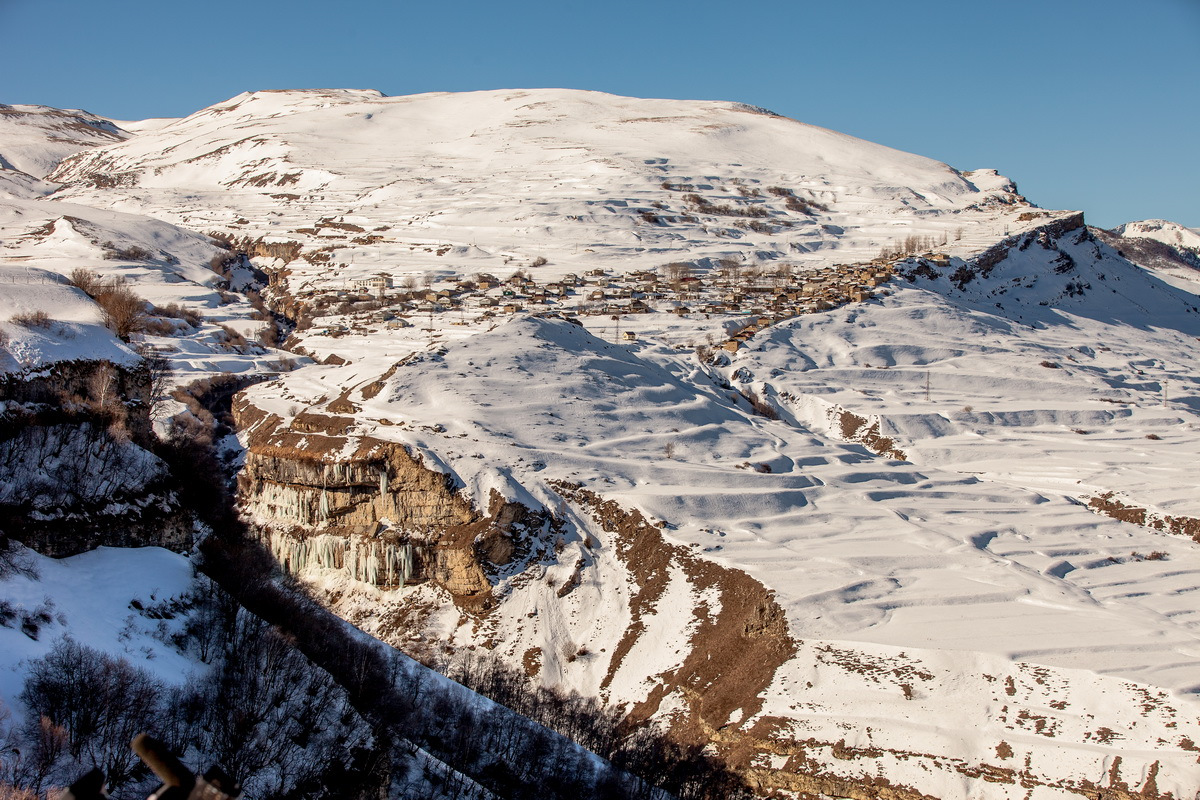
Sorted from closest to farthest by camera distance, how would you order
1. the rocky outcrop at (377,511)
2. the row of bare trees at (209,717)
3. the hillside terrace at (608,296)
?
the row of bare trees at (209,717) < the rocky outcrop at (377,511) < the hillside terrace at (608,296)

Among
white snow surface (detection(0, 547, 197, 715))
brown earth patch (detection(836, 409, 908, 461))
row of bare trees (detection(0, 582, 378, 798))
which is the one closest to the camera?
row of bare trees (detection(0, 582, 378, 798))

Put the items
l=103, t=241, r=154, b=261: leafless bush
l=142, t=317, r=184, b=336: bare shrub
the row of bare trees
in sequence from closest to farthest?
the row of bare trees, l=142, t=317, r=184, b=336: bare shrub, l=103, t=241, r=154, b=261: leafless bush

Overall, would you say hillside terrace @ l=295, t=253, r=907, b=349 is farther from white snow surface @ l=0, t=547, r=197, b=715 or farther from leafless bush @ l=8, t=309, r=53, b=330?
white snow surface @ l=0, t=547, r=197, b=715

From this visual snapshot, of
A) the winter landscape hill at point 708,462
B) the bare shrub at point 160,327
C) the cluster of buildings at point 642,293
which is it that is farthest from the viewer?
the cluster of buildings at point 642,293

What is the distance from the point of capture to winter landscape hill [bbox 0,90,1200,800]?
2655 centimetres

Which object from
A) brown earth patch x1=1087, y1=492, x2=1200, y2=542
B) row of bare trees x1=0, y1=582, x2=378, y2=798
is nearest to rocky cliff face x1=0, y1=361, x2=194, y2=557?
row of bare trees x1=0, y1=582, x2=378, y2=798

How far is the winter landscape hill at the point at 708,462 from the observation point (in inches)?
1045

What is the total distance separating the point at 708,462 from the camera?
48.4 meters

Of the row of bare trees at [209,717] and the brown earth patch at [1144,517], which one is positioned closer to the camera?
the row of bare trees at [209,717]

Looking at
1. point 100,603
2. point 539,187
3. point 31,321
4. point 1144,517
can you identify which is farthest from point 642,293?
point 100,603

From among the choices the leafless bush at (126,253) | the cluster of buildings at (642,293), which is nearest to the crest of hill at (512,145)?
the leafless bush at (126,253)

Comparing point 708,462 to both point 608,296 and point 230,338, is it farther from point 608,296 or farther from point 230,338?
point 230,338

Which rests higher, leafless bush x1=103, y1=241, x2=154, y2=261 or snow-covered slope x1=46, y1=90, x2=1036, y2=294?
snow-covered slope x1=46, y1=90, x2=1036, y2=294

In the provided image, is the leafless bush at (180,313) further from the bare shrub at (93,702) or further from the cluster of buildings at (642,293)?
the bare shrub at (93,702)
